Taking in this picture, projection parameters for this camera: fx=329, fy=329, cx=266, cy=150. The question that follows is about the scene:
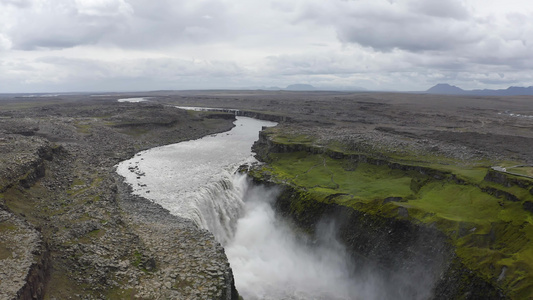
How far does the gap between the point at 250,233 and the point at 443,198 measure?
80.4ft

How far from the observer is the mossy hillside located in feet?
89.4

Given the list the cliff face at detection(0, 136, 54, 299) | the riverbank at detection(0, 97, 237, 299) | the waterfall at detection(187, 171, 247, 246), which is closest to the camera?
the cliff face at detection(0, 136, 54, 299)

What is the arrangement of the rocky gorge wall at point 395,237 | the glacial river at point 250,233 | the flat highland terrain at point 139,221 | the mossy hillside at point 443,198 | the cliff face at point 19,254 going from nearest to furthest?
1. the cliff face at point 19,254
2. the flat highland terrain at point 139,221
3. the mossy hillside at point 443,198
4. the rocky gorge wall at point 395,237
5. the glacial river at point 250,233

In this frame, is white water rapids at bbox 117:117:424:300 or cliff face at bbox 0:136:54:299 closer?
cliff face at bbox 0:136:54:299

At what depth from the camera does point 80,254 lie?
2744 cm

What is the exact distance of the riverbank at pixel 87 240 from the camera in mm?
23641

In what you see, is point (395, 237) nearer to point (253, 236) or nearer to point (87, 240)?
point (253, 236)

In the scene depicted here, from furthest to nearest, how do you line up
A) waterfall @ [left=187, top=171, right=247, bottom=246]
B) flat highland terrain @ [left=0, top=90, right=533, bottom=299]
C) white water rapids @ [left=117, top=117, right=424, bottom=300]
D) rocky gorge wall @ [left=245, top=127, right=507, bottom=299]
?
waterfall @ [left=187, top=171, right=247, bottom=246], white water rapids @ [left=117, top=117, right=424, bottom=300], rocky gorge wall @ [left=245, top=127, right=507, bottom=299], flat highland terrain @ [left=0, top=90, right=533, bottom=299]

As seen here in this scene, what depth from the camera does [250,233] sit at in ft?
145

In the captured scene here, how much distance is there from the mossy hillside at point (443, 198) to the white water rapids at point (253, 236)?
15.9ft

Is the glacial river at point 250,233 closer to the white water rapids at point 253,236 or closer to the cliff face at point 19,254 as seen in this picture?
the white water rapids at point 253,236

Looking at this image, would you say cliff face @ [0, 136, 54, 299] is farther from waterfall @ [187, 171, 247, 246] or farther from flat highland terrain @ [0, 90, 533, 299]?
waterfall @ [187, 171, 247, 246]

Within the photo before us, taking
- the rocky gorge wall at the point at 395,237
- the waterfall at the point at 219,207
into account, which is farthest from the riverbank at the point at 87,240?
the rocky gorge wall at the point at 395,237

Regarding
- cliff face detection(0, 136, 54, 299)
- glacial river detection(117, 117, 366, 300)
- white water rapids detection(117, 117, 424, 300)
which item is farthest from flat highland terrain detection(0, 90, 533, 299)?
glacial river detection(117, 117, 366, 300)
